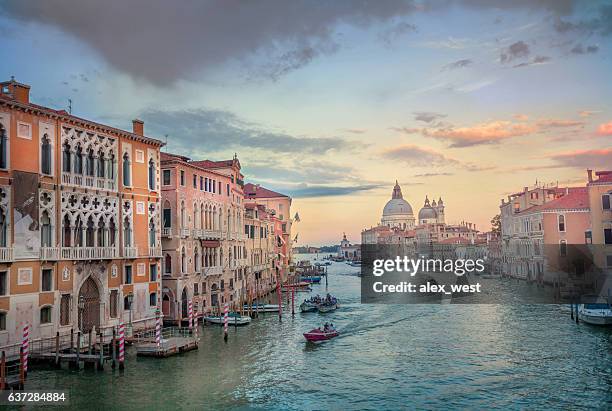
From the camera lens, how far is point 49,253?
23.3 m

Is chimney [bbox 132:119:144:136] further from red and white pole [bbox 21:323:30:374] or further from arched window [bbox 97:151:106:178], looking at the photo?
red and white pole [bbox 21:323:30:374]

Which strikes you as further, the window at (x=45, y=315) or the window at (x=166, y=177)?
the window at (x=166, y=177)

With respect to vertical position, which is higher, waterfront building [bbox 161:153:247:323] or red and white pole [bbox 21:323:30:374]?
waterfront building [bbox 161:153:247:323]

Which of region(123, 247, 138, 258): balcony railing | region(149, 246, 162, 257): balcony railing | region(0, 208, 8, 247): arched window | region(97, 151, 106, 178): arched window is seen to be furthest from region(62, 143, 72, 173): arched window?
region(149, 246, 162, 257): balcony railing

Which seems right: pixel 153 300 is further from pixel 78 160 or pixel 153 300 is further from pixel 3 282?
pixel 3 282

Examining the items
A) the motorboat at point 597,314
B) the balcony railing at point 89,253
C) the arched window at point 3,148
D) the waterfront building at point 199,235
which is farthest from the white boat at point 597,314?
the arched window at point 3,148

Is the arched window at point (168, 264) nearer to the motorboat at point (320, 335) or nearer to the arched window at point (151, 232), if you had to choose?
the arched window at point (151, 232)

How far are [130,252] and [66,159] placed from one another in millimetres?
5752

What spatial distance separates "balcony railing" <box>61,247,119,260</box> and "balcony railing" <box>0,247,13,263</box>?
2.62 metres

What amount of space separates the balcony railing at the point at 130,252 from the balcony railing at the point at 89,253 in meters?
0.66

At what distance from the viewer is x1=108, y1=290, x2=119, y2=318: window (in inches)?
1062

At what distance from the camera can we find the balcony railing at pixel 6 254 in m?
21.2

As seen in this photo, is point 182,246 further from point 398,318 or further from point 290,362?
point 398,318

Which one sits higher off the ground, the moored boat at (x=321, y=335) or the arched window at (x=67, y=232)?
the arched window at (x=67, y=232)
